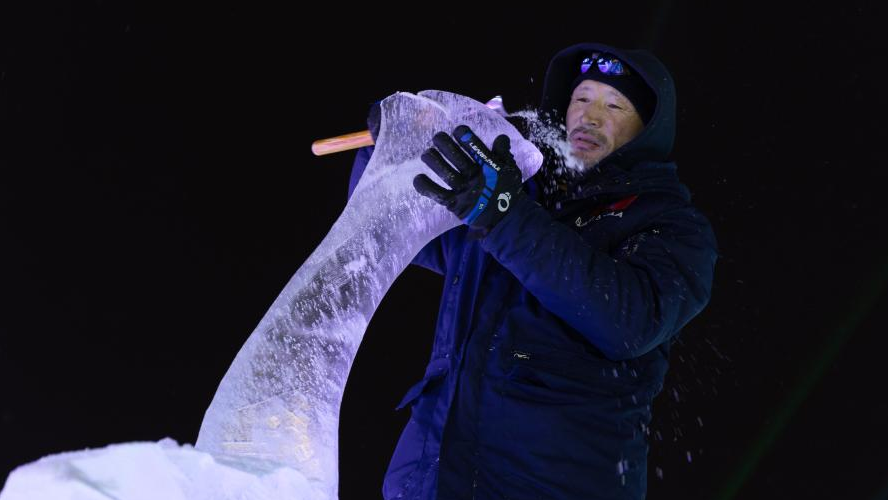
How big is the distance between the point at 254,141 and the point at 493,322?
110cm

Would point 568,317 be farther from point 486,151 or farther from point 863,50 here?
point 863,50

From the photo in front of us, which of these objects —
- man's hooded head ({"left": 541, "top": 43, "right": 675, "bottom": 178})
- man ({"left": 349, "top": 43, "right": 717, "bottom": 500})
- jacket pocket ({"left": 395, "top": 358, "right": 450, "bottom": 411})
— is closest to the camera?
man ({"left": 349, "top": 43, "right": 717, "bottom": 500})

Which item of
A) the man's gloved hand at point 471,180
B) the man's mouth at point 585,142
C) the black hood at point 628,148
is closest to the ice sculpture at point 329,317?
the man's gloved hand at point 471,180

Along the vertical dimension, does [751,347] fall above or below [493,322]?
below

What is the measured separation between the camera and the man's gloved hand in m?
1.10

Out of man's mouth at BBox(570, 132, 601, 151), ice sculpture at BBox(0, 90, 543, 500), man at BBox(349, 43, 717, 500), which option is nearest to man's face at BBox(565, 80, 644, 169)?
man's mouth at BBox(570, 132, 601, 151)

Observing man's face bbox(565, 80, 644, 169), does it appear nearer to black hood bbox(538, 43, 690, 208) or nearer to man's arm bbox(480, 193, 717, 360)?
black hood bbox(538, 43, 690, 208)

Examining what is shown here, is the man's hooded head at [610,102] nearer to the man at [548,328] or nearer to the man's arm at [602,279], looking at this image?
the man at [548,328]

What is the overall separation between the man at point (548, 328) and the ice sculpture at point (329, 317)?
0.35 ft

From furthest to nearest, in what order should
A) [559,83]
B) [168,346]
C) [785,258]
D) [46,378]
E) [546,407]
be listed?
[785,258], [168,346], [46,378], [559,83], [546,407]

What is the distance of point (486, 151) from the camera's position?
1140 millimetres

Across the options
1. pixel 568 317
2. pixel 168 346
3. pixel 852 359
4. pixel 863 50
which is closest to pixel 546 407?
pixel 568 317

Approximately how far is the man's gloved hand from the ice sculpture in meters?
0.10

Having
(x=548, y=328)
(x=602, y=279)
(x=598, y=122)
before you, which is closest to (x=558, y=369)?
(x=548, y=328)
